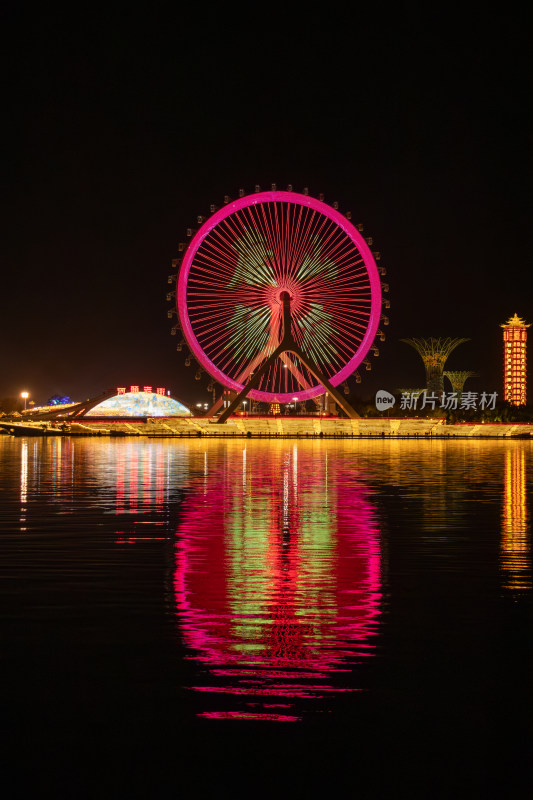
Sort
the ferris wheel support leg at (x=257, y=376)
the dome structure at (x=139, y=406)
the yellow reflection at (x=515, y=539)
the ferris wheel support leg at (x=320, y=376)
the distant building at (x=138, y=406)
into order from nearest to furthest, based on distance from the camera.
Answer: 1. the yellow reflection at (x=515, y=539)
2. the ferris wheel support leg at (x=257, y=376)
3. the ferris wheel support leg at (x=320, y=376)
4. the distant building at (x=138, y=406)
5. the dome structure at (x=139, y=406)

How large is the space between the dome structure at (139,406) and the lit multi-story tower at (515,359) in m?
52.3

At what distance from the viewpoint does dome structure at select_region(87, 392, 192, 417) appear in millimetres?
144375

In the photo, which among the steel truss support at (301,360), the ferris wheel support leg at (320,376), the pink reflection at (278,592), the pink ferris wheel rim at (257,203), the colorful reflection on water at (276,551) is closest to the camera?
the pink reflection at (278,592)

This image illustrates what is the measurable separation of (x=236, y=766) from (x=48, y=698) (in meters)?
1.64

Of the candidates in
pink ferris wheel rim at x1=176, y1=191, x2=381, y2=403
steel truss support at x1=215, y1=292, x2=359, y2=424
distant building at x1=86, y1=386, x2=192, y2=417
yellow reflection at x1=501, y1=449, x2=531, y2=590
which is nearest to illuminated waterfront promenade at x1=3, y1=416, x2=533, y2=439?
steel truss support at x1=215, y1=292, x2=359, y2=424

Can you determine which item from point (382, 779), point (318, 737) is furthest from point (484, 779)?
point (318, 737)

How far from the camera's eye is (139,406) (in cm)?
14675

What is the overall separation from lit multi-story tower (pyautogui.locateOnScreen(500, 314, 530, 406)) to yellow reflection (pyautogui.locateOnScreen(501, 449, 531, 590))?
433 feet

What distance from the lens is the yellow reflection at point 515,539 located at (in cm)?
1041

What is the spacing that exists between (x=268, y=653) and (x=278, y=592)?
8.28 ft

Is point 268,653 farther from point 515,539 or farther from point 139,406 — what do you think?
point 139,406

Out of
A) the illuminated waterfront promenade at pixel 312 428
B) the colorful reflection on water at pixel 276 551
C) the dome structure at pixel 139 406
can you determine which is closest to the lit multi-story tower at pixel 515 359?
the dome structure at pixel 139 406

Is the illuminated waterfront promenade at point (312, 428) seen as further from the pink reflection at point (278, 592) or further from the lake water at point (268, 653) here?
the lake water at point (268, 653)

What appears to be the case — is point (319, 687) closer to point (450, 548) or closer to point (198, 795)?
point (198, 795)
